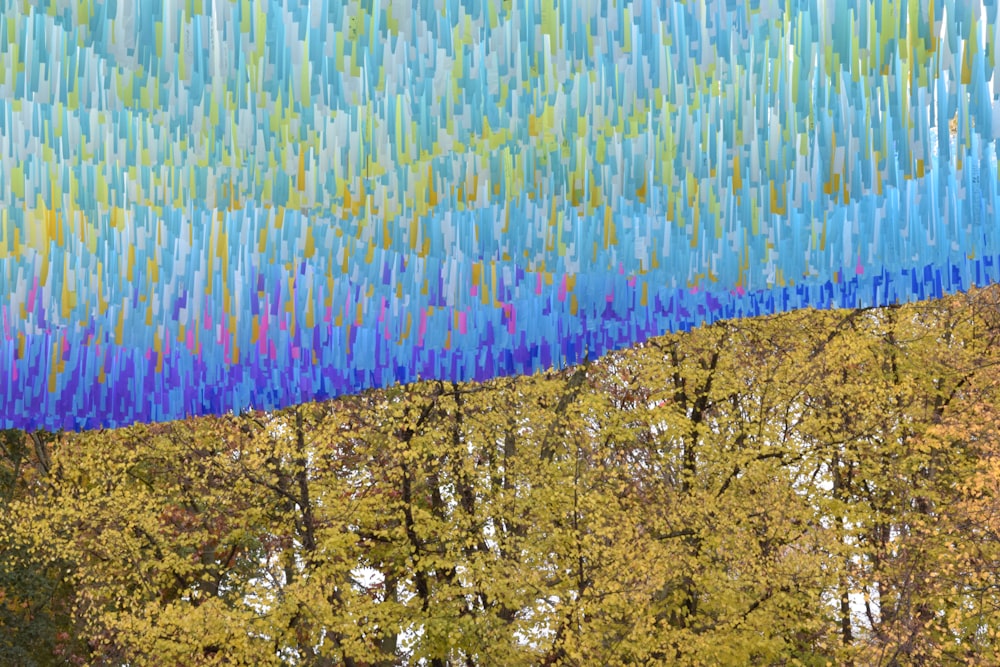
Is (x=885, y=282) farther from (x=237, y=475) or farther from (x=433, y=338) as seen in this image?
(x=237, y=475)

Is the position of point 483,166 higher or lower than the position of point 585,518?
higher

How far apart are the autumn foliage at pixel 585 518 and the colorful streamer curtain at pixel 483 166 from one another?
11596mm

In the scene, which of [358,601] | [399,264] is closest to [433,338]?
[399,264]

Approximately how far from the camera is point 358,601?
15852 millimetres

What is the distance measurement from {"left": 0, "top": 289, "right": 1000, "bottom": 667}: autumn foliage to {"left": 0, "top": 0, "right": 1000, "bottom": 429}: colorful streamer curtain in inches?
457

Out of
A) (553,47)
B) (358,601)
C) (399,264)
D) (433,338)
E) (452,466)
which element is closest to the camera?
(553,47)

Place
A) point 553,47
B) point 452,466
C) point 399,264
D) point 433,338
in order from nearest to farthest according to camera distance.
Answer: point 553,47 < point 399,264 < point 433,338 < point 452,466

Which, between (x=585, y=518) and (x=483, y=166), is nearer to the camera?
(x=483, y=166)

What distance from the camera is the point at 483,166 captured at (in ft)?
10.1

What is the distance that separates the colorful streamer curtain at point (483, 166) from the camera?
8.98ft

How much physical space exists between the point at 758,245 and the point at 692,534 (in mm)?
13924

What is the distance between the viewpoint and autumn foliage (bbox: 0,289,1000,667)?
15.3 metres

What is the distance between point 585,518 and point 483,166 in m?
13.7

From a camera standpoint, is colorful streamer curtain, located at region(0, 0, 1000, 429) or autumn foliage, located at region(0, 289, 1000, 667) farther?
autumn foliage, located at region(0, 289, 1000, 667)
